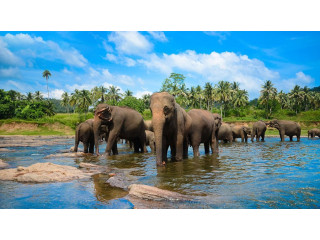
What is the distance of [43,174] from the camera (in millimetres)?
6926

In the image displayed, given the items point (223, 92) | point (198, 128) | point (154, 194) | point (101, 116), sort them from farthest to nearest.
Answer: point (223, 92), point (101, 116), point (198, 128), point (154, 194)

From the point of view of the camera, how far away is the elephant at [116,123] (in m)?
13.3

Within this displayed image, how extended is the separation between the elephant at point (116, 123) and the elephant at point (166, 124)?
3.99 m

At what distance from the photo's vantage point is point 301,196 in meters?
Answer: 5.01

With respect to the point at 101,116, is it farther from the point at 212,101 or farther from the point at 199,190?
the point at 212,101

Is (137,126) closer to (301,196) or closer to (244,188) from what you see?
(244,188)

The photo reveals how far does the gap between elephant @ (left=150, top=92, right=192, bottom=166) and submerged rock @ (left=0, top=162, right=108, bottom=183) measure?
7.47 ft

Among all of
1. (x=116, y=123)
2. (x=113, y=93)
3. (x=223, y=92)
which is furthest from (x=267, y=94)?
(x=116, y=123)

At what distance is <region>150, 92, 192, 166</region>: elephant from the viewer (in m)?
8.47

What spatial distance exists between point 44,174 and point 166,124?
4.09 metres

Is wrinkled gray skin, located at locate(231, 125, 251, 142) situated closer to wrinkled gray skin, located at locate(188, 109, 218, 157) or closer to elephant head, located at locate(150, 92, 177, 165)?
wrinkled gray skin, located at locate(188, 109, 218, 157)

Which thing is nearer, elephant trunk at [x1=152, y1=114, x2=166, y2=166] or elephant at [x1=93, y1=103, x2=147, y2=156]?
elephant trunk at [x1=152, y1=114, x2=166, y2=166]

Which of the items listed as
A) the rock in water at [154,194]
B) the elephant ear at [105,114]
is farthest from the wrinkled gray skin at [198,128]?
the rock in water at [154,194]

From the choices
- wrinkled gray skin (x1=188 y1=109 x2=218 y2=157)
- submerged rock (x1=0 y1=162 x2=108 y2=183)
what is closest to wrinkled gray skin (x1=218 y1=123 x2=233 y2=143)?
wrinkled gray skin (x1=188 y1=109 x2=218 y2=157)
